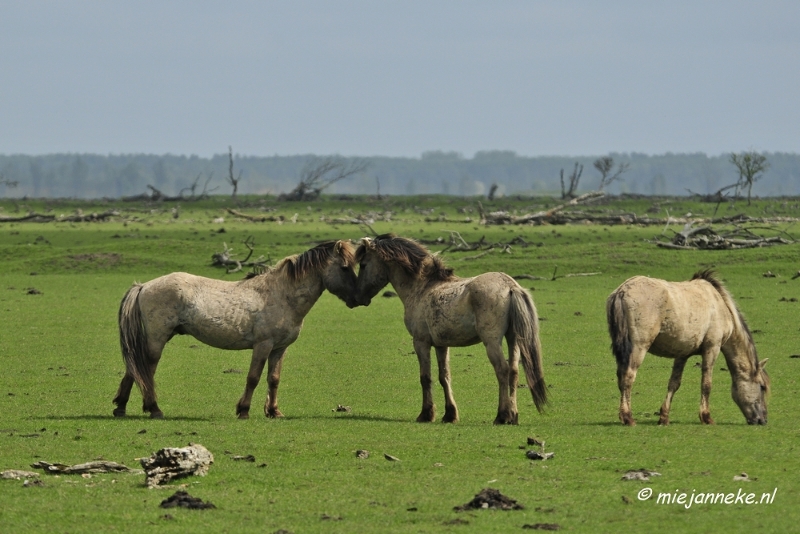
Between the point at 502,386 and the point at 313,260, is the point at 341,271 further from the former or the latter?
the point at 502,386

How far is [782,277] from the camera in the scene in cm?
3181

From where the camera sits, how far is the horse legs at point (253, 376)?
44.2 feet

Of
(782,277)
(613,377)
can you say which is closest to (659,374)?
(613,377)

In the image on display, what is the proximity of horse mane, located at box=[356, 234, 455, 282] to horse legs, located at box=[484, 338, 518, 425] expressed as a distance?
56.1 inches

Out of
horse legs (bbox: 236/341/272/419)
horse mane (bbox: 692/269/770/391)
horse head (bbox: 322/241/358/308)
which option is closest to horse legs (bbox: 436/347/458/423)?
horse head (bbox: 322/241/358/308)

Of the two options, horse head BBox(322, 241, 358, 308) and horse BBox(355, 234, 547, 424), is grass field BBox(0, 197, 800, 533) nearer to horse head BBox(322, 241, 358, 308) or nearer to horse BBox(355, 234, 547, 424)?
horse BBox(355, 234, 547, 424)

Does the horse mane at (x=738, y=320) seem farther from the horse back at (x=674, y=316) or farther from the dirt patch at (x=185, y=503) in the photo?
the dirt patch at (x=185, y=503)

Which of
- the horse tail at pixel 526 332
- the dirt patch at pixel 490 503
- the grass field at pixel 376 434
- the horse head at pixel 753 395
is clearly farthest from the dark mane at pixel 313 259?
the dirt patch at pixel 490 503

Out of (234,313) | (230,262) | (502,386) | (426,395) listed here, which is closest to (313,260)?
(234,313)

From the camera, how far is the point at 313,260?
14328 millimetres

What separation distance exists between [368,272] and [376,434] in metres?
2.85

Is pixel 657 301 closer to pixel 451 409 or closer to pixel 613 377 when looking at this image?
pixel 451 409

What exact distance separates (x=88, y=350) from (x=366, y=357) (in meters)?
5.19

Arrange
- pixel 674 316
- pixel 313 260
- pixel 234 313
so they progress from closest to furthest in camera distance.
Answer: pixel 674 316
pixel 234 313
pixel 313 260
